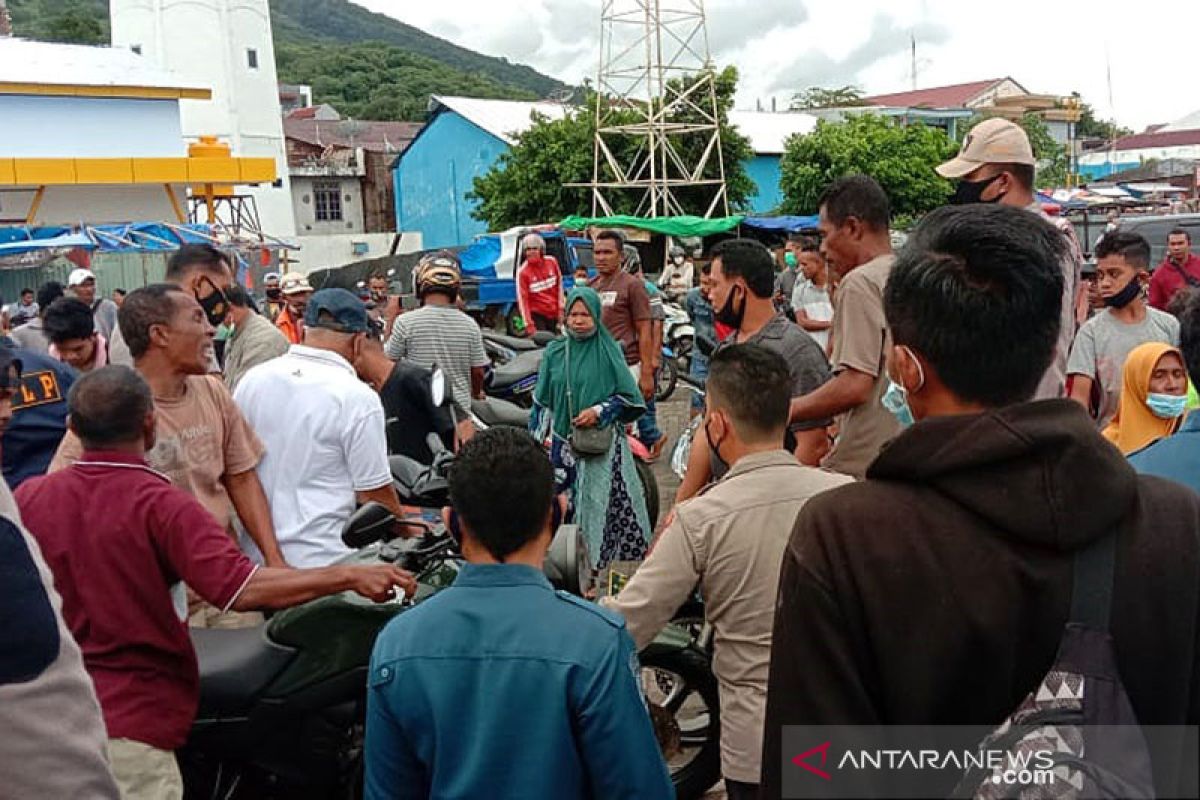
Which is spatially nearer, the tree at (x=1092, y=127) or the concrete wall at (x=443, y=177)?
the concrete wall at (x=443, y=177)

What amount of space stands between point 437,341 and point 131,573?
3.52 metres

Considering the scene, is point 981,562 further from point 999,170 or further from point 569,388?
point 569,388

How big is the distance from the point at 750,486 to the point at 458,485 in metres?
0.82

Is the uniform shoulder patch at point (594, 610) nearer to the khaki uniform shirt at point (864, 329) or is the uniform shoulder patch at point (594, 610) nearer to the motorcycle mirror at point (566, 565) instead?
the motorcycle mirror at point (566, 565)

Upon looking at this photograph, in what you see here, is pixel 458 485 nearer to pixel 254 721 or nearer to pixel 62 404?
pixel 254 721

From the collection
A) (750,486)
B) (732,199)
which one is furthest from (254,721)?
(732,199)

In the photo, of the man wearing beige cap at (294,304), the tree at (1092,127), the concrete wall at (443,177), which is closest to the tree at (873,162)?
the concrete wall at (443,177)

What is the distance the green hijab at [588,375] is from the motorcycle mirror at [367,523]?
2515 mm

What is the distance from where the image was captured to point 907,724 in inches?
52.6

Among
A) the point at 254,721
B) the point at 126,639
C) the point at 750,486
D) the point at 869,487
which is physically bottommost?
the point at 254,721

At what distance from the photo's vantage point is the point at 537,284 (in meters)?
9.90

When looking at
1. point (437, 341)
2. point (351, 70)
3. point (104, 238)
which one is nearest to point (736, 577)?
point (437, 341)

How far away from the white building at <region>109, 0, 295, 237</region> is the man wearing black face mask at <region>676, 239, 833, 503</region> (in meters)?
38.3

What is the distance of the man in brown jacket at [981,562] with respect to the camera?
131 cm
